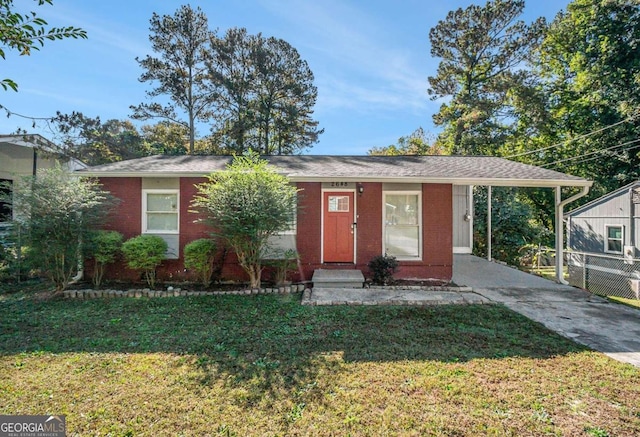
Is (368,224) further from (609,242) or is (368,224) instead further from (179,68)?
(179,68)

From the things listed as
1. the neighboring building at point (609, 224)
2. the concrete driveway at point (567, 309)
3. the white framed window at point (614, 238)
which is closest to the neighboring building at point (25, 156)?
the concrete driveway at point (567, 309)

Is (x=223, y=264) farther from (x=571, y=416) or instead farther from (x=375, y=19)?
(x=375, y=19)

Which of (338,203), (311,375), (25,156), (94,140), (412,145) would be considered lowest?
(311,375)

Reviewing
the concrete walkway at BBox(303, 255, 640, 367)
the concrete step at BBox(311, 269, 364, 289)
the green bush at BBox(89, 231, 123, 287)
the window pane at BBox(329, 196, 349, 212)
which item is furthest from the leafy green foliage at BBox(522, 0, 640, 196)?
the green bush at BBox(89, 231, 123, 287)

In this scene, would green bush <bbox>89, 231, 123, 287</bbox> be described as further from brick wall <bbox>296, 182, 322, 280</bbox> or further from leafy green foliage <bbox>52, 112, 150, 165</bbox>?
leafy green foliage <bbox>52, 112, 150, 165</bbox>

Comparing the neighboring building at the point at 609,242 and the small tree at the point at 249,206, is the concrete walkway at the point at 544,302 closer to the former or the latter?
the small tree at the point at 249,206

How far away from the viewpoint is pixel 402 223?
7660 mm

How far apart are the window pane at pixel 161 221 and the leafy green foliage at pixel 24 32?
5.64 m

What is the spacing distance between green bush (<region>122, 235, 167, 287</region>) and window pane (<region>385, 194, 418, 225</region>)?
5.63 metres

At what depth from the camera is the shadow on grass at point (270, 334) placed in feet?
11.8

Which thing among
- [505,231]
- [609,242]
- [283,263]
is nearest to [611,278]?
[505,231]

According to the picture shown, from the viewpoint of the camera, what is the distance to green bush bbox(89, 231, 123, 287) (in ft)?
21.7

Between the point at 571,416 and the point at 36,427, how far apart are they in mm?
4666

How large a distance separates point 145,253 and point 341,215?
15.5ft
